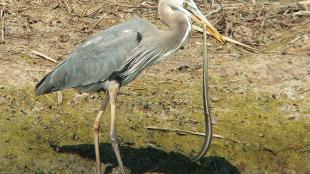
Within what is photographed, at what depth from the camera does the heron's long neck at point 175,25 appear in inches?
275

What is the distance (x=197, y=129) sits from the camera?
7.92 meters

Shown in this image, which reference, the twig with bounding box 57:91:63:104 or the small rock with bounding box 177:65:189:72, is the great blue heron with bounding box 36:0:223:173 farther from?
the small rock with bounding box 177:65:189:72

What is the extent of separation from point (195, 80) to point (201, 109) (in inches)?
29.2

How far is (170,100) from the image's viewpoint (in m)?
8.40

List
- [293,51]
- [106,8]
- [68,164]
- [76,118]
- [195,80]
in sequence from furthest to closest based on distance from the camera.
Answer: [106,8] < [293,51] < [195,80] < [76,118] < [68,164]

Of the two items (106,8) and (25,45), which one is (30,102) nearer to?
(25,45)

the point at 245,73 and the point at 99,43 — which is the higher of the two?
the point at 99,43

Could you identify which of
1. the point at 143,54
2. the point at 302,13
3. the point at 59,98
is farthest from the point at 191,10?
the point at 302,13

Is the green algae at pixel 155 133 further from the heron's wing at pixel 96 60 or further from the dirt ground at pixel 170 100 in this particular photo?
the heron's wing at pixel 96 60

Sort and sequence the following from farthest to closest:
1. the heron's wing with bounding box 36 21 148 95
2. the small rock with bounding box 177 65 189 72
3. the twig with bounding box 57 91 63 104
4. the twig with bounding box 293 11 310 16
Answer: the twig with bounding box 293 11 310 16
the small rock with bounding box 177 65 189 72
the twig with bounding box 57 91 63 104
the heron's wing with bounding box 36 21 148 95

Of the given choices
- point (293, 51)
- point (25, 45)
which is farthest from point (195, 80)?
point (25, 45)

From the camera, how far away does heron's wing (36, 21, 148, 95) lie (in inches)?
279

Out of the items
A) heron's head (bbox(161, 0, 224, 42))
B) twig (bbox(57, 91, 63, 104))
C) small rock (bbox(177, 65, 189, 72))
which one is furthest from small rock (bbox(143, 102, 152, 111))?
heron's head (bbox(161, 0, 224, 42))

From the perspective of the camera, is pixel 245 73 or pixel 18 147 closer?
pixel 18 147
